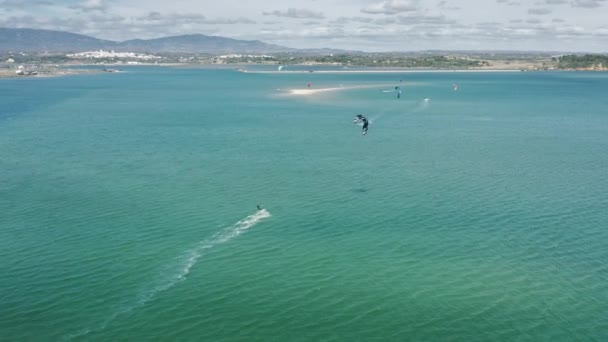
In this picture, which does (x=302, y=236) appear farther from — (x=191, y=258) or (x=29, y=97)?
(x=29, y=97)

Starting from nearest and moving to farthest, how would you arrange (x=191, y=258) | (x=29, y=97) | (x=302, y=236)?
(x=191, y=258) < (x=302, y=236) < (x=29, y=97)

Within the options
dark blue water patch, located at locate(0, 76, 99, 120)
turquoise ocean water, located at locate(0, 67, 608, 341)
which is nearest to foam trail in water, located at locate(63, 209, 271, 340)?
turquoise ocean water, located at locate(0, 67, 608, 341)

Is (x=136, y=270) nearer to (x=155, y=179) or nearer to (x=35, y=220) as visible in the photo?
(x=35, y=220)

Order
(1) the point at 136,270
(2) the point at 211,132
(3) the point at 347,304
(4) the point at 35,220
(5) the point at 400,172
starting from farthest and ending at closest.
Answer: (2) the point at 211,132 → (5) the point at 400,172 → (4) the point at 35,220 → (1) the point at 136,270 → (3) the point at 347,304

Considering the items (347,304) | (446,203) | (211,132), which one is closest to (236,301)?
(347,304)

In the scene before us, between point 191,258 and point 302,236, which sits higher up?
point 302,236

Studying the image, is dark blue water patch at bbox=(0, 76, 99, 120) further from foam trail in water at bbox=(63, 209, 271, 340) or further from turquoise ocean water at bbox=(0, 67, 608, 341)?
foam trail in water at bbox=(63, 209, 271, 340)

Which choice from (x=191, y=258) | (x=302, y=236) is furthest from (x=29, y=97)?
(x=302, y=236)
